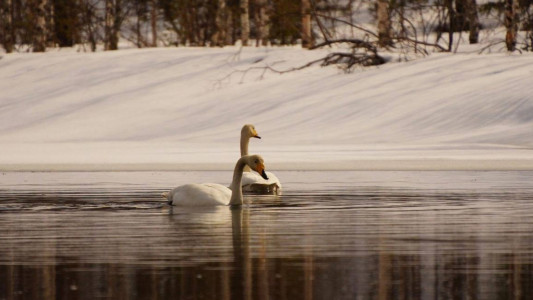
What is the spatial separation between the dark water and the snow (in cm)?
710

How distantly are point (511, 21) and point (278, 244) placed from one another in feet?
89.5

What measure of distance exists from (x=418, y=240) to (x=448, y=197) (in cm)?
525

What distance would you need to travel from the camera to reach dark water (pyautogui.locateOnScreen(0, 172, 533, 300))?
28.4ft

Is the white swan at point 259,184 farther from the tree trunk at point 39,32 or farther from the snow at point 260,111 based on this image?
the tree trunk at point 39,32

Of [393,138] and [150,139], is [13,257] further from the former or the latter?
[150,139]

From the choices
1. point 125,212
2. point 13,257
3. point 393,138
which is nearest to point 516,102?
point 393,138

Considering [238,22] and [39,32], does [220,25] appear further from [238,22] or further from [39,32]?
[238,22]

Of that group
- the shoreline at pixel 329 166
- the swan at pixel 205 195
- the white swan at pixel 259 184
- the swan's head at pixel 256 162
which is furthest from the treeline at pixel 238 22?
the swan at pixel 205 195

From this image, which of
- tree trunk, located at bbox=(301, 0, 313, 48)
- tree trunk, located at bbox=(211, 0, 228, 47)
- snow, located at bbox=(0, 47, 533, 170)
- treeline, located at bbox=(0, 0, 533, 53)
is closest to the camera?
snow, located at bbox=(0, 47, 533, 170)

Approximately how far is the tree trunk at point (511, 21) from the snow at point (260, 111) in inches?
20.3

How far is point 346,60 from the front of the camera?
4069 cm

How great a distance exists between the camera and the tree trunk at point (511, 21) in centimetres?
3669

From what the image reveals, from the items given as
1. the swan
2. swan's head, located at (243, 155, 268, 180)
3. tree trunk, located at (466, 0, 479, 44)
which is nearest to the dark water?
the swan

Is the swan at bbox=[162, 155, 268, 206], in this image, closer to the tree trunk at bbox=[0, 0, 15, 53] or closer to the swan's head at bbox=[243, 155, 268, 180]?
the swan's head at bbox=[243, 155, 268, 180]
